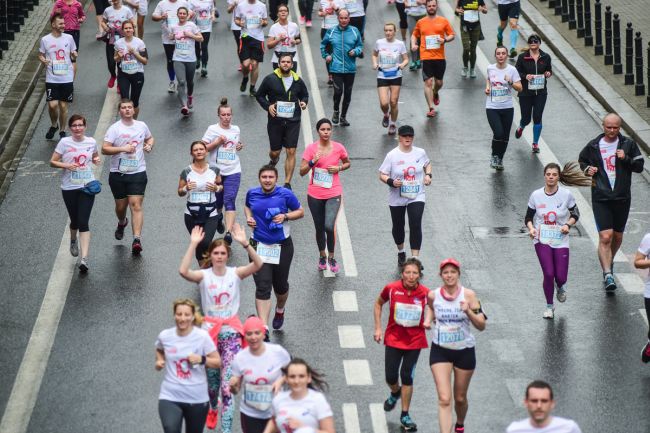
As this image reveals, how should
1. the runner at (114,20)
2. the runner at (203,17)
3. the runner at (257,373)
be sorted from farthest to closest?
the runner at (203,17)
the runner at (114,20)
the runner at (257,373)

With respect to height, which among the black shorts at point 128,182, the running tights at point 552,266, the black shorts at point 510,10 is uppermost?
the running tights at point 552,266

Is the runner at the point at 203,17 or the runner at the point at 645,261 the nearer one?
the runner at the point at 645,261

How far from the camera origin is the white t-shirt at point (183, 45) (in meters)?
24.3

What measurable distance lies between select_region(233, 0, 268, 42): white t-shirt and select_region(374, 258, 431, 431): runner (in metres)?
13.0

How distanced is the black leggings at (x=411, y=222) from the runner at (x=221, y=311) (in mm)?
4387

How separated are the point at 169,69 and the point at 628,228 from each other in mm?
9978

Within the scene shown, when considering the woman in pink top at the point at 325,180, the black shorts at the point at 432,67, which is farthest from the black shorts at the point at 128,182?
the black shorts at the point at 432,67

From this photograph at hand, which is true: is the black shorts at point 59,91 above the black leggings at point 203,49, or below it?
above

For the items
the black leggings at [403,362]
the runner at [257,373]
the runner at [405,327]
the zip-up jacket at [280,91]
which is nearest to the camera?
the runner at [257,373]

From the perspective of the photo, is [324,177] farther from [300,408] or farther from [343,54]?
[300,408]

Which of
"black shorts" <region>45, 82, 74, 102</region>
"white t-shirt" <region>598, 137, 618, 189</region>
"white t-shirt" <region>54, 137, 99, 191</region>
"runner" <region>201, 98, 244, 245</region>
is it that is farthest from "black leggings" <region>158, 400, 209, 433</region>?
"black shorts" <region>45, 82, 74, 102</region>

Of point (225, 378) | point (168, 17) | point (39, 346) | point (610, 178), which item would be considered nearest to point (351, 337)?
point (225, 378)

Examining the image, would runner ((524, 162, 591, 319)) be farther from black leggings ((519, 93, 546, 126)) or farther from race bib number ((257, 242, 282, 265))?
black leggings ((519, 93, 546, 126))

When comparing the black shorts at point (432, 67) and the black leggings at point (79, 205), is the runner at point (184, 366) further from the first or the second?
the black shorts at point (432, 67)
